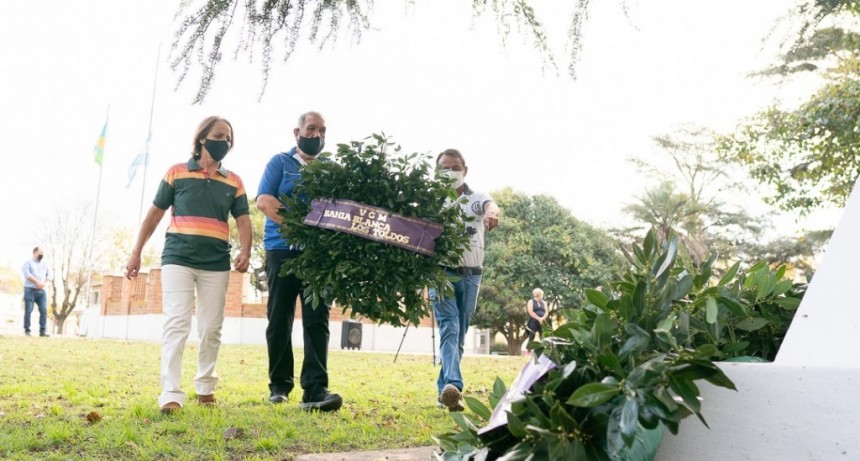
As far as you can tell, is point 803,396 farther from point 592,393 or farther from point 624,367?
point 592,393

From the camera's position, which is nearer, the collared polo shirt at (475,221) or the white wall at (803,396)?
the white wall at (803,396)

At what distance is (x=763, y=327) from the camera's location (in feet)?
7.41

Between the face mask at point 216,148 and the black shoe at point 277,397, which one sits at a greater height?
the face mask at point 216,148

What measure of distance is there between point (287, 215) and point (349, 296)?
0.68m

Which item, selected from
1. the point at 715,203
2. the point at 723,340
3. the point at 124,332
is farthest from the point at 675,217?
the point at 723,340

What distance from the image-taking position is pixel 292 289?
518cm

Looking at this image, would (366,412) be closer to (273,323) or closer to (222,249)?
(273,323)

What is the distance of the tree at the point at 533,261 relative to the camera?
34250mm

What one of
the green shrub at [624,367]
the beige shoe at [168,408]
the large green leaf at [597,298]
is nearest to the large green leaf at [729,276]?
the green shrub at [624,367]

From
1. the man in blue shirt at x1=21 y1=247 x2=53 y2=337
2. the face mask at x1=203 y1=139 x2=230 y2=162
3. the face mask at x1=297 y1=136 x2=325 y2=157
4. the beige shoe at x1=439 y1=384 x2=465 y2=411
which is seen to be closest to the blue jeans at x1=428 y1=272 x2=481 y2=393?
the beige shoe at x1=439 y1=384 x2=465 y2=411

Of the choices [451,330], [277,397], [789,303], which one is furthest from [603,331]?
[277,397]

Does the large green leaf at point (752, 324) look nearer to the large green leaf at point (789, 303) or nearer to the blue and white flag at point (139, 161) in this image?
the large green leaf at point (789, 303)

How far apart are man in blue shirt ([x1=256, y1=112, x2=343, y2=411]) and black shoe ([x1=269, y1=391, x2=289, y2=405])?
1.17 ft

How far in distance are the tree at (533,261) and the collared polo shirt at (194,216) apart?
96.1 ft
